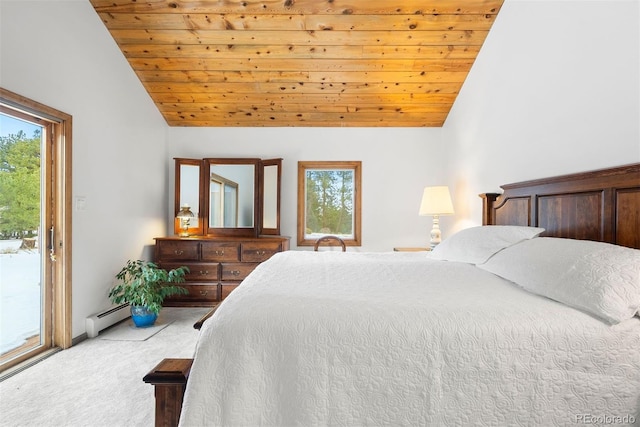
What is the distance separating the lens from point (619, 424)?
1018 mm

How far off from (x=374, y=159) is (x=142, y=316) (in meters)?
3.15

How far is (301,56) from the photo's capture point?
10.7 feet

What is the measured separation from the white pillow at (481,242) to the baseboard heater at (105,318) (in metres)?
2.98

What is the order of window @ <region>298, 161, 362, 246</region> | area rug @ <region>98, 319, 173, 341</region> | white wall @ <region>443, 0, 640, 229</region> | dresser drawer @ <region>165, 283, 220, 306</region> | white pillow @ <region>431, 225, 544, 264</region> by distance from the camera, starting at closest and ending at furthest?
white wall @ <region>443, 0, 640, 229</region>
white pillow @ <region>431, 225, 544, 264</region>
area rug @ <region>98, 319, 173, 341</region>
dresser drawer @ <region>165, 283, 220, 306</region>
window @ <region>298, 161, 362, 246</region>

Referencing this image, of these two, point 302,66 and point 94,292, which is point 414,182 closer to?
point 302,66

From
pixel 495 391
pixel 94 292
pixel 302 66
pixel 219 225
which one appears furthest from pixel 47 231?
pixel 495 391

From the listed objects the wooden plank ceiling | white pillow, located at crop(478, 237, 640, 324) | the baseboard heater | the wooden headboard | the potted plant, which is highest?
the wooden plank ceiling

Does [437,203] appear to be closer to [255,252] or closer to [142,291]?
[255,252]

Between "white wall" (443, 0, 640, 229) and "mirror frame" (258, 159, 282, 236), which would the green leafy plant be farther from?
"white wall" (443, 0, 640, 229)

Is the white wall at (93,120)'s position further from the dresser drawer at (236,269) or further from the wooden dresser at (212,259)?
the dresser drawer at (236,269)

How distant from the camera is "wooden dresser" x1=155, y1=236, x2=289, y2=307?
3.67 m

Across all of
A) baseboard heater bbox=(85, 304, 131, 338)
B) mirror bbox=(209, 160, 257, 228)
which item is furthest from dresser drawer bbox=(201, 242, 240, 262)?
baseboard heater bbox=(85, 304, 131, 338)

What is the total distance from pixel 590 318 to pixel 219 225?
371 centimetres

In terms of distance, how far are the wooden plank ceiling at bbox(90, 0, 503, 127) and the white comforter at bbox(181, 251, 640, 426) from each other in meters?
2.80
